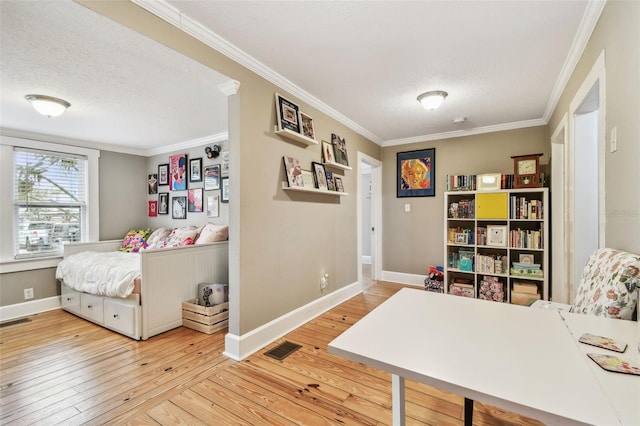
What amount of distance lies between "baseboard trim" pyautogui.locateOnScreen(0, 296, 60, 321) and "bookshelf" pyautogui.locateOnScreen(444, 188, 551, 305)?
5173 mm

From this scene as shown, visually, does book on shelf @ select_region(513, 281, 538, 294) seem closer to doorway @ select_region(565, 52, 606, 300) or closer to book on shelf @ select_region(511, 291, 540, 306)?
book on shelf @ select_region(511, 291, 540, 306)

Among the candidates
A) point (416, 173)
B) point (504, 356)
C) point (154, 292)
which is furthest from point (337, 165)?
point (504, 356)

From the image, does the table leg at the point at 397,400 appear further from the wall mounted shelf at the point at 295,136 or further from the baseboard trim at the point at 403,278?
the baseboard trim at the point at 403,278

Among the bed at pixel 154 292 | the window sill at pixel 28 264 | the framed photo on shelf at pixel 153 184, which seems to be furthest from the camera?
the framed photo on shelf at pixel 153 184

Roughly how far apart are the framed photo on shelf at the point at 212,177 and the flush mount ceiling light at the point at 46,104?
1770 mm

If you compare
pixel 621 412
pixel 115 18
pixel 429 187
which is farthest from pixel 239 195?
pixel 429 187

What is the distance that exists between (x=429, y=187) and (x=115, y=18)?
13.5 ft

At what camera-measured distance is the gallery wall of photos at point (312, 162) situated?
8.70 ft

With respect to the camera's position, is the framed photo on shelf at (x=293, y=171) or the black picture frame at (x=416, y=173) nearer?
the framed photo on shelf at (x=293, y=171)

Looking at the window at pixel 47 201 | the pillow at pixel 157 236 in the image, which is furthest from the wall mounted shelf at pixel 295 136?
the window at pixel 47 201

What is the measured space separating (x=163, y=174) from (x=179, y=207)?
0.70 metres

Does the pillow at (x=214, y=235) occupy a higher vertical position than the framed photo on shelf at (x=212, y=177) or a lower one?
lower

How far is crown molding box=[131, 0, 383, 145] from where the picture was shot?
66.1 inches

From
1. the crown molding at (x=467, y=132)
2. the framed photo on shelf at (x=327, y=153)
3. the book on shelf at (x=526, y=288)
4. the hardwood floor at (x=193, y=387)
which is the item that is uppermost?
the crown molding at (x=467, y=132)
